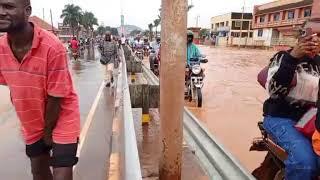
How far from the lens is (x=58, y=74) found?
2.54m

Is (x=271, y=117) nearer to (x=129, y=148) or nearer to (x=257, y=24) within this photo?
(x=129, y=148)

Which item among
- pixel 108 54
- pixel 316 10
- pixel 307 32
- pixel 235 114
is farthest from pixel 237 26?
pixel 307 32

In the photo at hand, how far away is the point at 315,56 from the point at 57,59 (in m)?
2.10

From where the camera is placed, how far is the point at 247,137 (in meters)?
6.70

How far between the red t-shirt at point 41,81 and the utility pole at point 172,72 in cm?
82

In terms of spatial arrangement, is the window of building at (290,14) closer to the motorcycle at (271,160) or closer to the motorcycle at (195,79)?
the motorcycle at (195,79)

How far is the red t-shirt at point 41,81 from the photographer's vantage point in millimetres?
2527

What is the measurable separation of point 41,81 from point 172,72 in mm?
1091

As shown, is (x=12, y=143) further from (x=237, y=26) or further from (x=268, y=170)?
(x=237, y=26)

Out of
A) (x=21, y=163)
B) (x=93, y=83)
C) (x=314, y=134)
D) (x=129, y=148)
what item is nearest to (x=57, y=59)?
(x=129, y=148)

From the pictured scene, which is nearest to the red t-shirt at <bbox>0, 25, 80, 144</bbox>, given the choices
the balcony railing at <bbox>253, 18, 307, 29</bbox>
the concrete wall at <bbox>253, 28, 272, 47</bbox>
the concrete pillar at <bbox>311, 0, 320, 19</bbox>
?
the concrete pillar at <bbox>311, 0, 320, 19</bbox>

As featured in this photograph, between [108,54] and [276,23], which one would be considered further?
[276,23]

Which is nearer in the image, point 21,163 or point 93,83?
point 21,163

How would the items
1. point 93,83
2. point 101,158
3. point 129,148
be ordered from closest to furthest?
point 129,148
point 101,158
point 93,83
